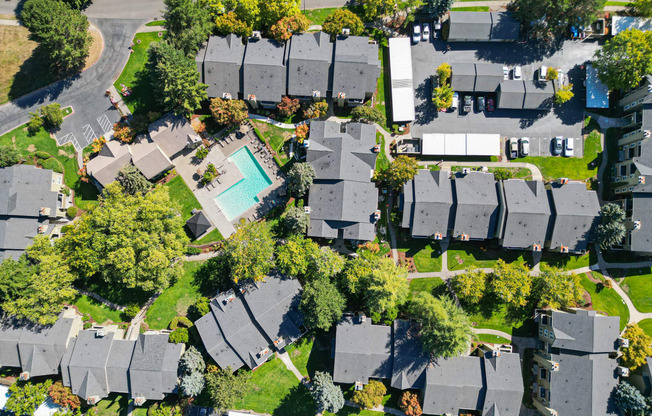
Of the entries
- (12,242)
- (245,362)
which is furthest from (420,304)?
(12,242)

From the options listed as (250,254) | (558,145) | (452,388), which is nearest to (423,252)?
(452,388)

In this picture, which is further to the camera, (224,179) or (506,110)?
(506,110)

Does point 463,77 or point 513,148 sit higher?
point 463,77

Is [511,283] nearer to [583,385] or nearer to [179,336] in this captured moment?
[583,385]

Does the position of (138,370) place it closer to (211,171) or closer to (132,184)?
(132,184)

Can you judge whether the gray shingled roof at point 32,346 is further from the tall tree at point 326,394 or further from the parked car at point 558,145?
the parked car at point 558,145

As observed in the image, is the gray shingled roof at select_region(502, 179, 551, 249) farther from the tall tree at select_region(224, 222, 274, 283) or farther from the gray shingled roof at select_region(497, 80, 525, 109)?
the tall tree at select_region(224, 222, 274, 283)
